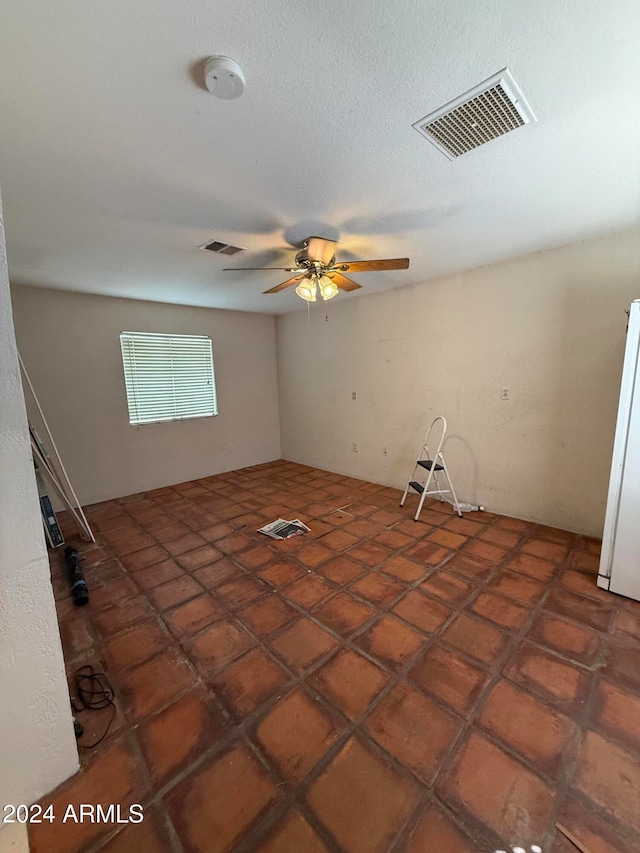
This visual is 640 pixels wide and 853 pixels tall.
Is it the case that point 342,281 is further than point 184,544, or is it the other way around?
point 184,544

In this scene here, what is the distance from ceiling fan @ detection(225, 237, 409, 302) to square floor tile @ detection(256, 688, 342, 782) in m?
2.52

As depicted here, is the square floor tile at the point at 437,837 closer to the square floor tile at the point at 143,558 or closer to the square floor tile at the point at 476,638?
the square floor tile at the point at 476,638

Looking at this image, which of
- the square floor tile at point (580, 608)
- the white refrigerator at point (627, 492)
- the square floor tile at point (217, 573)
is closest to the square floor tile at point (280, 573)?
the square floor tile at point (217, 573)

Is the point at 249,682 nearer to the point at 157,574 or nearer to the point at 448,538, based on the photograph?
the point at 157,574

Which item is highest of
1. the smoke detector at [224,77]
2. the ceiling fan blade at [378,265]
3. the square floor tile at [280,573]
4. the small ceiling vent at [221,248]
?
the small ceiling vent at [221,248]

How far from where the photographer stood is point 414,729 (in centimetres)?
134

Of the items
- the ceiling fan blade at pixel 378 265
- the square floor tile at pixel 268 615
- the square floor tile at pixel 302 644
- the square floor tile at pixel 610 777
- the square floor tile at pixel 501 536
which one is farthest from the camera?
the square floor tile at pixel 501 536

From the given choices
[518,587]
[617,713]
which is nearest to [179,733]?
[617,713]

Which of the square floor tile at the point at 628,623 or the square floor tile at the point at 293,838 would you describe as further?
the square floor tile at the point at 628,623

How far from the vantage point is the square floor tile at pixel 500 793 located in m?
1.04

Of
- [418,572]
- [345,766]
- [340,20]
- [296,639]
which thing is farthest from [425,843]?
[340,20]

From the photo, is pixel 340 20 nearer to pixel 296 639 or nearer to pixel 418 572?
pixel 296 639

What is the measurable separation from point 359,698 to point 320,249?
265cm

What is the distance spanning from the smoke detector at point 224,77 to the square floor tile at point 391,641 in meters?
2.48
